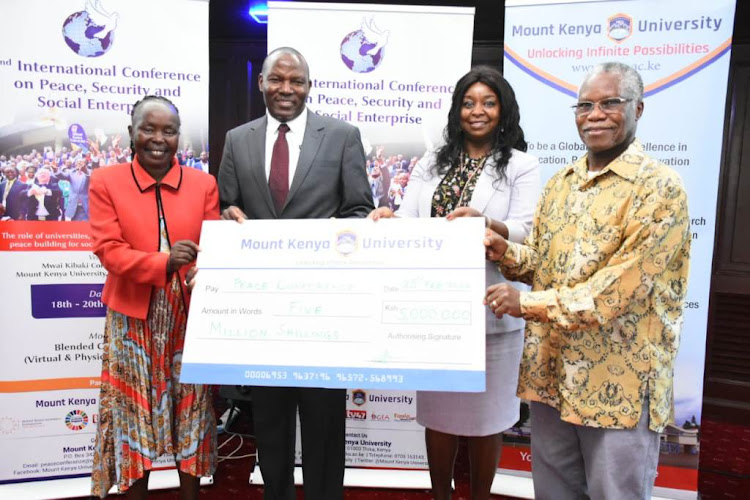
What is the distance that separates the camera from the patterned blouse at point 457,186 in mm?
2055

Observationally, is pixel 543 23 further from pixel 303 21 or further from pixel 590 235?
pixel 590 235

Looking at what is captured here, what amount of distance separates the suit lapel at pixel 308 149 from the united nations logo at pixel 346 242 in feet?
1.03

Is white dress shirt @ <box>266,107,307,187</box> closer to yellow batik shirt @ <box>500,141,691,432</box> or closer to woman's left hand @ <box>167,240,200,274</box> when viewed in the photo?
woman's left hand @ <box>167,240,200,274</box>

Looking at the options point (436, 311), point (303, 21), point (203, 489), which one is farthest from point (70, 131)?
point (436, 311)

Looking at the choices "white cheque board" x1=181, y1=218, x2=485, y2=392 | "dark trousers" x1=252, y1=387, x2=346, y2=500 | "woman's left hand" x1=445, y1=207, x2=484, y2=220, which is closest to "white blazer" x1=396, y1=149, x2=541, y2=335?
"woman's left hand" x1=445, y1=207, x2=484, y2=220

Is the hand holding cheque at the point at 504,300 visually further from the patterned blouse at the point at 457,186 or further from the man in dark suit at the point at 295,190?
the man in dark suit at the point at 295,190

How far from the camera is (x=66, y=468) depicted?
290 cm

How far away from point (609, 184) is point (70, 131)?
264cm

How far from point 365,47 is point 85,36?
57.5 inches

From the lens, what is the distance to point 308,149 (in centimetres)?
204

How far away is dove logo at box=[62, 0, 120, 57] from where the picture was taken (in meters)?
2.69

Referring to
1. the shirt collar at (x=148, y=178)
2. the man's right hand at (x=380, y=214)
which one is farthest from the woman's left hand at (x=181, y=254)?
the man's right hand at (x=380, y=214)

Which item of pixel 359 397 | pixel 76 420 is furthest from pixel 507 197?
pixel 76 420

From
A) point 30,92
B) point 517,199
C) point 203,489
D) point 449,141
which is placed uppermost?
point 30,92
